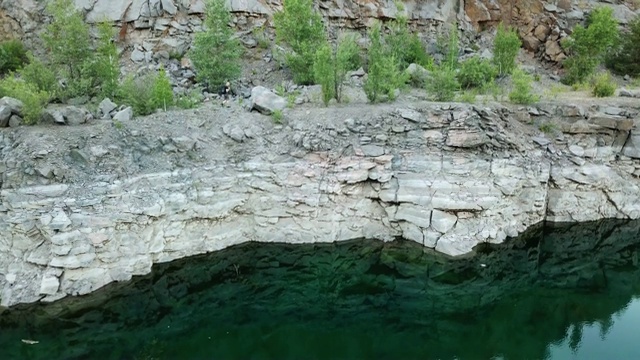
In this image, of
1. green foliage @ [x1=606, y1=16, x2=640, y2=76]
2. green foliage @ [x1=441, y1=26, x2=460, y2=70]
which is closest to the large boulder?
green foliage @ [x1=441, y1=26, x2=460, y2=70]

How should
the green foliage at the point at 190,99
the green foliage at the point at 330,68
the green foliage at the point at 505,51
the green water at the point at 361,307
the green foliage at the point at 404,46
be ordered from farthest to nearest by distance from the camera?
the green foliage at the point at 404,46, the green foliage at the point at 505,51, the green foliage at the point at 330,68, the green foliage at the point at 190,99, the green water at the point at 361,307

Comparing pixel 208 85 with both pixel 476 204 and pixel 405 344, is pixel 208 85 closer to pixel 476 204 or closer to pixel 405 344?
pixel 476 204

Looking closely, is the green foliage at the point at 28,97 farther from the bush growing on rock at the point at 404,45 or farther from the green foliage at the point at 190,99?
the bush growing on rock at the point at 404,45

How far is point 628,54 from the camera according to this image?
2127 cm

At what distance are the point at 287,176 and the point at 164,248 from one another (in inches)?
147

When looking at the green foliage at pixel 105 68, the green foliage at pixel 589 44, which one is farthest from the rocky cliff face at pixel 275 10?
the green foliage at pixel 105 68

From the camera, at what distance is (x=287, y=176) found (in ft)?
43.9

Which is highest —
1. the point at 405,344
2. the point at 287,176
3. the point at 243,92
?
the point at 243,92

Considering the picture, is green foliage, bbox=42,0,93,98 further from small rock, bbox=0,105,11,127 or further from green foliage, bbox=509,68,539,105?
green foliage, bbox=509,68,539,105

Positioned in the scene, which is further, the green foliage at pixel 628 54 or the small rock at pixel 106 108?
the green foliage at pixel 628 54

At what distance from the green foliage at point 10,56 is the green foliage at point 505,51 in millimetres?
17523

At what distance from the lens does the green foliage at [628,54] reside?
68.6ft

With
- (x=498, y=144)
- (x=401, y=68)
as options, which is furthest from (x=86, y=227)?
(x=401, y=68)

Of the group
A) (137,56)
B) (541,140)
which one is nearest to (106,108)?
(137,56)
